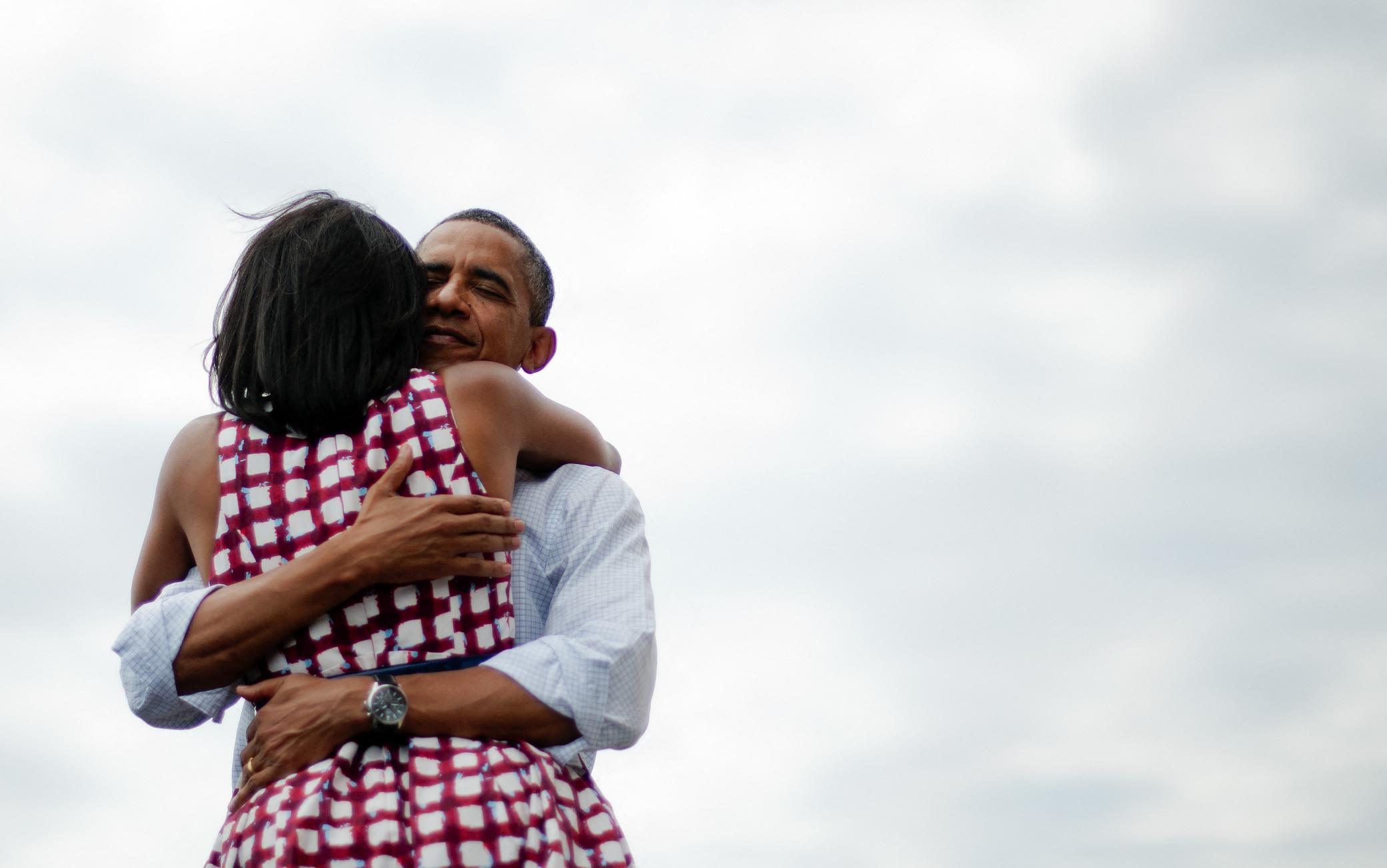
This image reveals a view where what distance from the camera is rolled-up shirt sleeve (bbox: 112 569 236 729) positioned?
2691 millimetres

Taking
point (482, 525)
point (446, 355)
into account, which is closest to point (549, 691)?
point (482, 525)

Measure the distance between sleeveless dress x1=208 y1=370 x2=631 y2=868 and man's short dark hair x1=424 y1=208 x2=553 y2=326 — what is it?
4.34ft

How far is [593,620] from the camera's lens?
9.14 feet

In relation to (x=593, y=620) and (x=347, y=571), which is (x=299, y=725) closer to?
(x=347, y=571)

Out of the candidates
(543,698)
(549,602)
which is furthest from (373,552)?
(549,602)

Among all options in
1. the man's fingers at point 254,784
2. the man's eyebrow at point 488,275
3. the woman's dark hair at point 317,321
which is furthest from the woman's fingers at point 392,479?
the man's eyebrow at point 488,275

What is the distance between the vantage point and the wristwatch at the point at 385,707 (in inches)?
99.6

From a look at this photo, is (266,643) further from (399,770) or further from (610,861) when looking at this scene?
(610,861)

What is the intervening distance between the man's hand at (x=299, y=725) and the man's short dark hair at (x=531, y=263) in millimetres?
1775

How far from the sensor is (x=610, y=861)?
2.64m

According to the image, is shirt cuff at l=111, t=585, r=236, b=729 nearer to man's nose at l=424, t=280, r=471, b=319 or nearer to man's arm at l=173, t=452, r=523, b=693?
man's arm at l=173, t=452, r=523, b=693

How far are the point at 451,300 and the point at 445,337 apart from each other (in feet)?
0.33

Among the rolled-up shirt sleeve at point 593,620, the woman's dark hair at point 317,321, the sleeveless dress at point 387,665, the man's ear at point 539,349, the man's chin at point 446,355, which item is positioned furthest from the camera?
the man's ear at point 539,349

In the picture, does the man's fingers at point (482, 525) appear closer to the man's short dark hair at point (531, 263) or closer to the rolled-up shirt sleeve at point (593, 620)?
the rolled-up shirt sleeve at point (593, 620)
